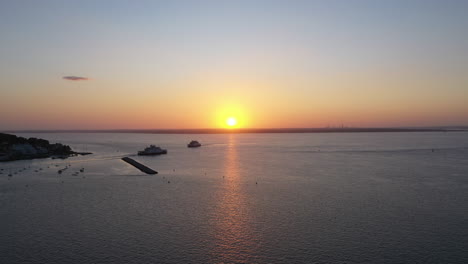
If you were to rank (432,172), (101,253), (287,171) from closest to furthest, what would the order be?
1. (101,253)
2. (432,172)
3. (287,171)

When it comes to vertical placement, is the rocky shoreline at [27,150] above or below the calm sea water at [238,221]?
above

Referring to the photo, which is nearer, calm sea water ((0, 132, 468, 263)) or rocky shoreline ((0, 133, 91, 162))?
calm sea water ((0, 132, 468, 263))

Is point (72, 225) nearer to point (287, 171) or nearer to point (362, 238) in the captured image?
point (362, 238)

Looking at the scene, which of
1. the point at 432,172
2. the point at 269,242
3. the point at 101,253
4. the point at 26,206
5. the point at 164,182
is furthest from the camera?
the point at 432,172

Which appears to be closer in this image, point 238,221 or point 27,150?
point 238,221

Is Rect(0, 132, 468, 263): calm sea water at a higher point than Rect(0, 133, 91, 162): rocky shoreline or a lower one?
lower

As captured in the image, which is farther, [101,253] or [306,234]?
[306,234]

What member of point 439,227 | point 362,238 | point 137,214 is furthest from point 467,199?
point 137,214

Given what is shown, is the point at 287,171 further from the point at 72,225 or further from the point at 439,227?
the point at 72,225

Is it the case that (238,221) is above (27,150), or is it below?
below

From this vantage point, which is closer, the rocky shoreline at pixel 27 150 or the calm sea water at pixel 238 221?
the calm sea water at pixel 238 221
